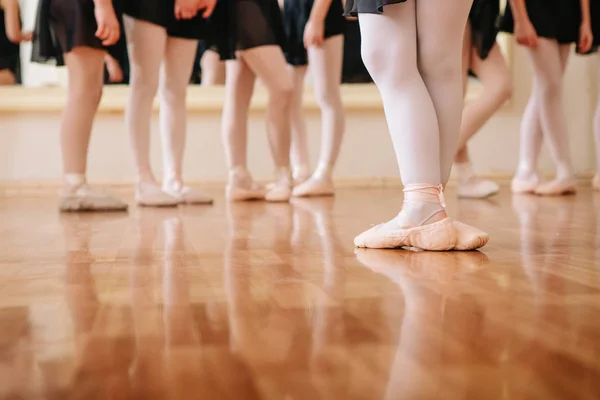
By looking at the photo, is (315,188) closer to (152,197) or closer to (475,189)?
(475,189)

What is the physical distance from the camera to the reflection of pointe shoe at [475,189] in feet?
11.0

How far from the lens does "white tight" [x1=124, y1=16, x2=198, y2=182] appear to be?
2.92 m

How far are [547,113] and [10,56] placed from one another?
2642 mm

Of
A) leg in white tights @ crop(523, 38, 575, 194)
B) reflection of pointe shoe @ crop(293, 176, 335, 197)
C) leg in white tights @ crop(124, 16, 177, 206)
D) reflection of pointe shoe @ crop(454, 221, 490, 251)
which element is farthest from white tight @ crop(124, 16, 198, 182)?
reflection of pointe shoe @ crop(454, 221, 490, 251)

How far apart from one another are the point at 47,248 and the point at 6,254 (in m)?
0.12

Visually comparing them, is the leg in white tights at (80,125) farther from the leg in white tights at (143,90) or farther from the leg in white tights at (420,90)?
the leg in white tights at (420,90)

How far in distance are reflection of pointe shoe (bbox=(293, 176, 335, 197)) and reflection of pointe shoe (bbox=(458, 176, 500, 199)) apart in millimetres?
588

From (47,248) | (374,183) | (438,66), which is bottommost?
(374,183)

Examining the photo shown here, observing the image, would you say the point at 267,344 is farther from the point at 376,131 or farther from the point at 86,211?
the point at 376,131

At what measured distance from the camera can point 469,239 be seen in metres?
1.60

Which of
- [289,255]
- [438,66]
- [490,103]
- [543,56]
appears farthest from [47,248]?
[543,56]

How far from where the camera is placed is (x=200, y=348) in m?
0.81

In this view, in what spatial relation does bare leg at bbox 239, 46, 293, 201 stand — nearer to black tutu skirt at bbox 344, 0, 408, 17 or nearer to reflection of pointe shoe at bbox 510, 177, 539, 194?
reflection of pointe shoe at bbox 510, 177, 539, 194

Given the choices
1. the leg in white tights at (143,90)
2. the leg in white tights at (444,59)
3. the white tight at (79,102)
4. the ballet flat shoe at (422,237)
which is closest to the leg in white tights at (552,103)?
the leg in white tights at (143,90)
